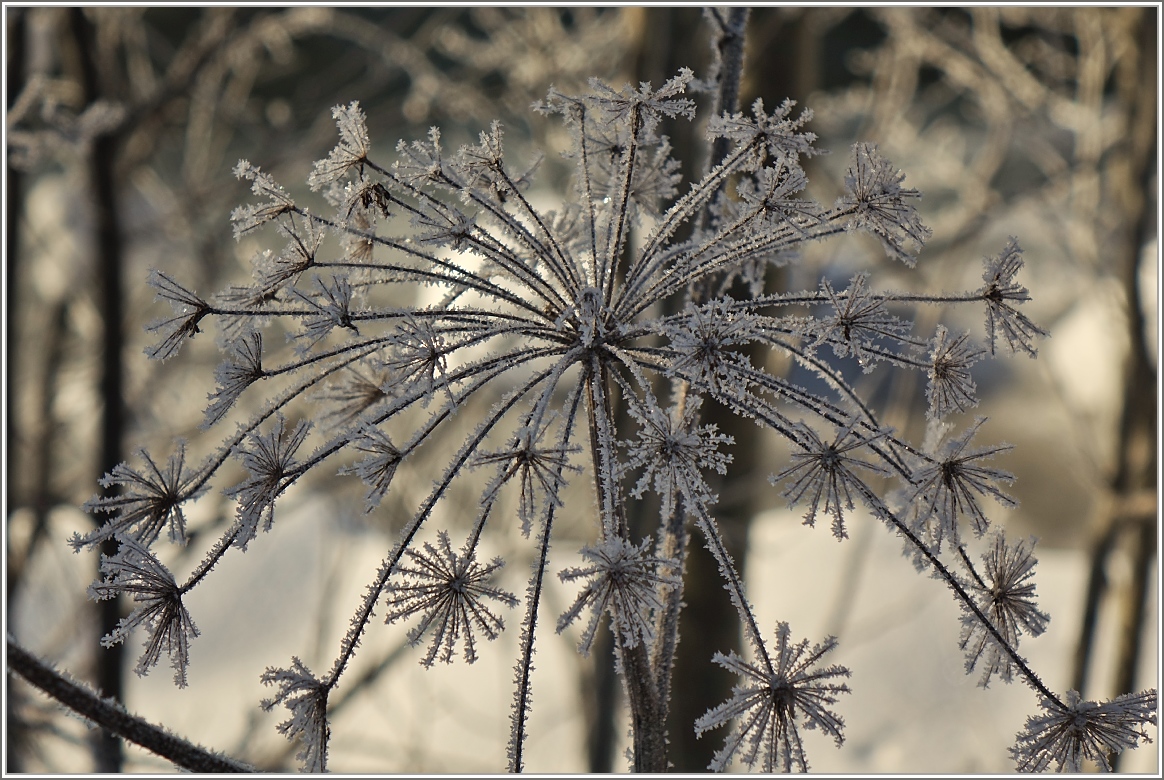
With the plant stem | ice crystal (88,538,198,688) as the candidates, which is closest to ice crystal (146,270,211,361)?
ice crystal (88,538,198,688)

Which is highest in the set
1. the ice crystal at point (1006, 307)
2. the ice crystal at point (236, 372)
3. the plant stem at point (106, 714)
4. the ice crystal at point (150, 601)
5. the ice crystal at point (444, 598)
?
the ice crystal at point (1006, 307)

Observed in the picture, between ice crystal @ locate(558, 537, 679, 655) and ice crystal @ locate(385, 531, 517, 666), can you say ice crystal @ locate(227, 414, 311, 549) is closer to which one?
ice crystal @ locate(385, 531, 517, 666)

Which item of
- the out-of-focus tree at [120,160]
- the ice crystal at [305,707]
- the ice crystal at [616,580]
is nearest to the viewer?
the ice crystal at [616,580]

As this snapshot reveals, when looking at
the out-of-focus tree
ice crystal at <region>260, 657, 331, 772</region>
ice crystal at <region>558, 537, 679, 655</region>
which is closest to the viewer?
ice crystal at <region>558, 537, 679, 655</region>

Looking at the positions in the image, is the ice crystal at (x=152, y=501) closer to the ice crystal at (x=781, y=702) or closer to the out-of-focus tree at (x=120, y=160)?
the ice crystal at (x=781, y=702)

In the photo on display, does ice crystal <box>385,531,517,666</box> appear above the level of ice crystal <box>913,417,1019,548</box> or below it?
below

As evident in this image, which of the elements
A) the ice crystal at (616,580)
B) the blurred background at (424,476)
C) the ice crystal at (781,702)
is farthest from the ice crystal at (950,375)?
the blurred background at (424,476)

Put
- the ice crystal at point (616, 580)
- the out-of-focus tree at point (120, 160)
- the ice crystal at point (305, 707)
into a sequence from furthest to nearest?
the out-of-focus tree at point (120, 160) → the ice crystal at point (305, 707) → the ice crystal at point (616, 580)
